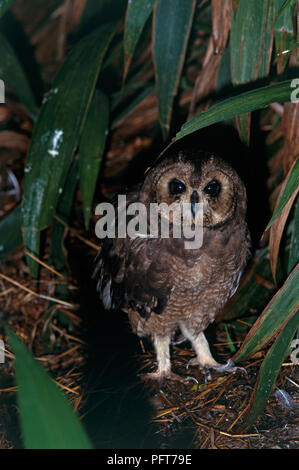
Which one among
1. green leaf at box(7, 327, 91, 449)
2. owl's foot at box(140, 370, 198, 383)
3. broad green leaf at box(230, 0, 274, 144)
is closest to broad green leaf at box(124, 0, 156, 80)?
broad green leaf at box(230, 0, 274, 144)

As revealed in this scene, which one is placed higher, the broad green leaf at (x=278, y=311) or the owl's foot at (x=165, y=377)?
the broad green leaf at (x=278, y=311)

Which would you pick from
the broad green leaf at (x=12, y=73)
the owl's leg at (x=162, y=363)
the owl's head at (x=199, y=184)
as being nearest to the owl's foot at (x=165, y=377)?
the owl's leg at (x=162, y=363)

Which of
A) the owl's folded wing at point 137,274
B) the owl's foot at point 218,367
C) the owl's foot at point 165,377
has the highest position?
the owl's folded wing at point 137,274

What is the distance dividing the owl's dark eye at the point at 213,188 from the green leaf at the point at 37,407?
1181 millimetres

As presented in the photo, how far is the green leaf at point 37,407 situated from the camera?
4.51ft

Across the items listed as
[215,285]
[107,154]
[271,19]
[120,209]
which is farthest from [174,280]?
[107,154]

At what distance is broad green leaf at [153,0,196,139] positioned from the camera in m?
2.78

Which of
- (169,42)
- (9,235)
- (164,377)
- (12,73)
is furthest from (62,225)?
(169,42)

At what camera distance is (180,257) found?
246cm

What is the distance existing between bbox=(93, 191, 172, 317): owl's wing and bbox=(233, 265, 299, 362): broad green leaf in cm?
53

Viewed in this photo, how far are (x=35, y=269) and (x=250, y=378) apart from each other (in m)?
1.29

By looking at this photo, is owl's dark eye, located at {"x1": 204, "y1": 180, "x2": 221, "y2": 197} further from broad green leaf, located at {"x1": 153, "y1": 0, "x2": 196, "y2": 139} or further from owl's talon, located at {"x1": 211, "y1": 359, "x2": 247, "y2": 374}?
owl's talon, located at {"x1": 211, "y1": 359, "x2": 247, "y2": 374}

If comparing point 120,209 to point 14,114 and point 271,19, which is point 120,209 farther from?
point 14,114

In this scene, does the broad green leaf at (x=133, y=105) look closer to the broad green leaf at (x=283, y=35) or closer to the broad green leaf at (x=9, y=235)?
the broad green leaf at (x=9, y=235)
